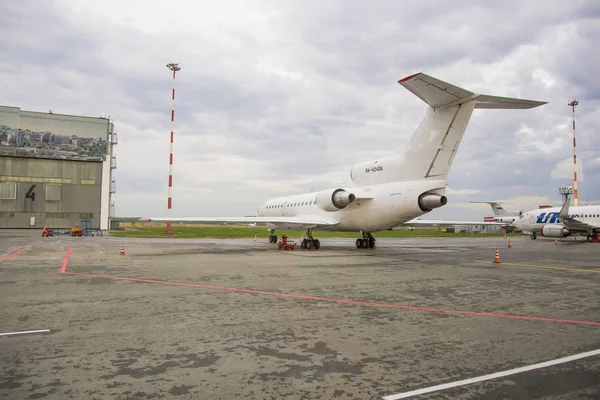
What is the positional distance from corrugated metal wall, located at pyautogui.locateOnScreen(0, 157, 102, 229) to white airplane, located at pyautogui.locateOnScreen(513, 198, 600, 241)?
49.7 m

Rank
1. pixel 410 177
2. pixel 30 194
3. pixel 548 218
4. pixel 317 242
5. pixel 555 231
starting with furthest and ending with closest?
pixel 30 194
pixel 548 218
pixel 555 231
pixel 317 242
pixel 410 177

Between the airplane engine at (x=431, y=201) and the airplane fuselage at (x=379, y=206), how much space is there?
12 cm

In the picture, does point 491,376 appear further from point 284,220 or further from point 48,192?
point 48,192

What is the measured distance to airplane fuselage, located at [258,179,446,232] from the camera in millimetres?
16922

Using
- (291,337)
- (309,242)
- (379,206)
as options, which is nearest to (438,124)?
(379,206)

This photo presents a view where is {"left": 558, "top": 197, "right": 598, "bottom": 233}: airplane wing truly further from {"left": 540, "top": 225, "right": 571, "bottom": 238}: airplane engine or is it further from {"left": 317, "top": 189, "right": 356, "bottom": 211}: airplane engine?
{"left": 317, "top": 189, "right": 356, "bottom": 211}: airplane engine

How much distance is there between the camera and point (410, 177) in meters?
17.5

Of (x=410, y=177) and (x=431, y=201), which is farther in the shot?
(x=410, y=177)

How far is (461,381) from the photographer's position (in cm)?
370

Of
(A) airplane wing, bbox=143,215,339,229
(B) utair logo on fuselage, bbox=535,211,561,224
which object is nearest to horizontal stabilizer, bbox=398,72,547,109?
(A) airplane wing, bbox=143,215,339,229

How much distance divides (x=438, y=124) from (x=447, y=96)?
1.22 m

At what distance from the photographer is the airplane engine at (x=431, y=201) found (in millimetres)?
16312

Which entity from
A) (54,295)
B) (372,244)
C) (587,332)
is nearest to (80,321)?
(54,295)

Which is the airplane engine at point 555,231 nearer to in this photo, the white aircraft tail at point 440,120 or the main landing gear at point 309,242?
the main landing gear at point 309,242
